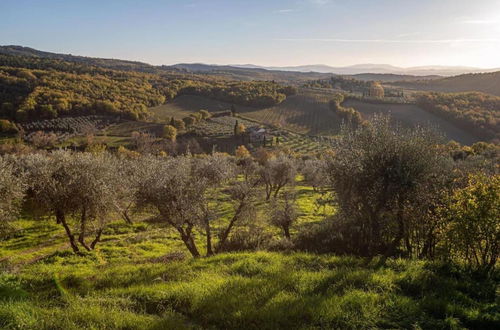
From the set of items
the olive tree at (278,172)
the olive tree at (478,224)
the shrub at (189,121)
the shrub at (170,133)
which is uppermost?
the shrub at (189,121)

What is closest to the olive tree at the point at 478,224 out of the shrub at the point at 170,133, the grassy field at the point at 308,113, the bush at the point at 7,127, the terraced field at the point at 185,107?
the shrub at the point at 170,133

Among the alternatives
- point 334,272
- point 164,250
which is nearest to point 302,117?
point 164,250

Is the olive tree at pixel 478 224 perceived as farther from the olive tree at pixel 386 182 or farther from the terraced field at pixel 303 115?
the terraced field at pixel 303 115

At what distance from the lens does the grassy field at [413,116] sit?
114706mm

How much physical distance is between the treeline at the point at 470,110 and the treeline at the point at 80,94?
77.6m

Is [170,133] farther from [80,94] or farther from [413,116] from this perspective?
[413,116]

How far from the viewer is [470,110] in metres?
126

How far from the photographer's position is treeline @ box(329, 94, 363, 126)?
455 feet

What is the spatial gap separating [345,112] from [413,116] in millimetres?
29671

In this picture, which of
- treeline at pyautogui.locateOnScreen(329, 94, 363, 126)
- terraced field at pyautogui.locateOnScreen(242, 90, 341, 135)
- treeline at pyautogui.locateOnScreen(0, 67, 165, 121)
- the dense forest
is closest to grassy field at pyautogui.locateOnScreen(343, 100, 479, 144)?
treeline at pyautogui.locateOnScreen(329, 94, 363, 126)

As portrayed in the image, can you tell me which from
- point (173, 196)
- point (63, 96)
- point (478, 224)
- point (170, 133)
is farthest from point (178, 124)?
point (478, 224)

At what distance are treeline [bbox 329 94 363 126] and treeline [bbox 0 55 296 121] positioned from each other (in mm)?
31763

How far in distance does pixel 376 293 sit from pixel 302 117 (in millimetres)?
146675

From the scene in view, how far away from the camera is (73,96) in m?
140
